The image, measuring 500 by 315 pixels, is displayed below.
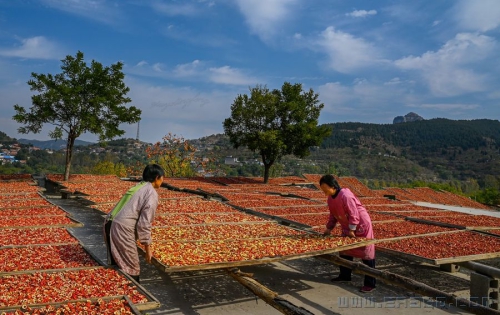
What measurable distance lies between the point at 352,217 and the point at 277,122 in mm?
13813

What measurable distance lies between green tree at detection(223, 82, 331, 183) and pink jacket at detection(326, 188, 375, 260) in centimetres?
1233

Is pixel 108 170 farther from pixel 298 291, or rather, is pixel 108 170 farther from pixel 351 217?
pixel 351 217

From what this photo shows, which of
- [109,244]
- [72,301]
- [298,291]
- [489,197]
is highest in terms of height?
[489,197]

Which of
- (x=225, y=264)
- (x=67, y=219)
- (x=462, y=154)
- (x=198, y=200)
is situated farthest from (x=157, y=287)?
(x=462, y=154)

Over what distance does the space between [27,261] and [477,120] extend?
268 ft

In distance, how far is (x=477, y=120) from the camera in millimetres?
73062

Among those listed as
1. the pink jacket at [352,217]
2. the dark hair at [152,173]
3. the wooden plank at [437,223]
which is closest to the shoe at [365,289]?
the pink jacket at [352,217]

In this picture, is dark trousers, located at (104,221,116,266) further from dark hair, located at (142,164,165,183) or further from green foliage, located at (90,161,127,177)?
green foliage, located at (90,161,127,177)

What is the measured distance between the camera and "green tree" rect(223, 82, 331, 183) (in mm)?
18609

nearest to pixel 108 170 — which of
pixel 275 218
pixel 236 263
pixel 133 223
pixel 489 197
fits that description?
pixel 275 218

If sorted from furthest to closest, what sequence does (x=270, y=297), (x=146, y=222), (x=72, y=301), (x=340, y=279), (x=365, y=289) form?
1. (x=340, y=279)
2. (x=365, y=289)
3. (x=146, y=222)
4. (x=270, y=297)
5. (x=72, y=301)

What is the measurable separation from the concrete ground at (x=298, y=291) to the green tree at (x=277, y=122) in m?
11.6

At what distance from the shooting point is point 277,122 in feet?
63.4

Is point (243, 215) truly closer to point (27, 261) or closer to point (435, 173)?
Answer: point (27, 261)
